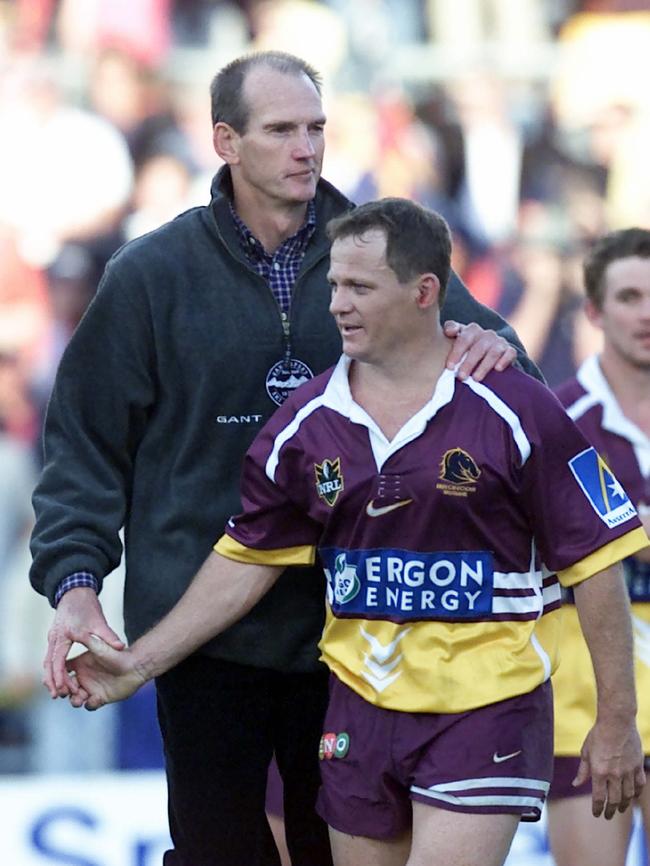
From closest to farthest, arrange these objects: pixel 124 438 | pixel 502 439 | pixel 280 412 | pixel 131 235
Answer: pixel 502 439 → pixel 280 412 → pixel 124 438 → pixel 131 235

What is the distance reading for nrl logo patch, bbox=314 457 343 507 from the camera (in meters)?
4.03

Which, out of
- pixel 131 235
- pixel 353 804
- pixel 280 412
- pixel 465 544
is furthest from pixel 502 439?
pixel 131 235

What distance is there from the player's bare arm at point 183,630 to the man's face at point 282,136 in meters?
0.88

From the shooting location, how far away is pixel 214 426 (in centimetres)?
441

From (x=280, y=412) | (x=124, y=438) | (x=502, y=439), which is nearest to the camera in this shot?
(x=502, y=439)

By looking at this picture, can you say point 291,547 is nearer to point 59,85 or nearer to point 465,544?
point 465,544

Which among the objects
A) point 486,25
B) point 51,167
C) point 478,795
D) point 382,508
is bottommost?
point 478,795

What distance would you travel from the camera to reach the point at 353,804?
4027 mm

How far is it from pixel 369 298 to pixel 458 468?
0.40m

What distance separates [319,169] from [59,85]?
4.14 m

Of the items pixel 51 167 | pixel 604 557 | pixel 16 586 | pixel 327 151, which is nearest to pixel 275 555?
pixel 604 557

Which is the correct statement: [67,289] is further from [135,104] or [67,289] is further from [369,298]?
[369,298]

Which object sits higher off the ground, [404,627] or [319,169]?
[319,169]

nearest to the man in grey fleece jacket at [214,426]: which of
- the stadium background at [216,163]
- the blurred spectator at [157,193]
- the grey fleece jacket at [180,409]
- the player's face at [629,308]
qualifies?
the grey fleece jacket at [180,409]
